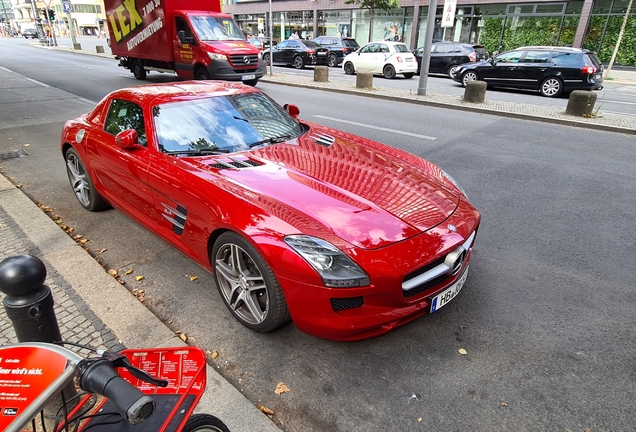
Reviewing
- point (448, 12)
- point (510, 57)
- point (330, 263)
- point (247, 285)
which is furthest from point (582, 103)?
point (247, 285)

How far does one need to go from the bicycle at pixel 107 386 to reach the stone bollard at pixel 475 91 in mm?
11956

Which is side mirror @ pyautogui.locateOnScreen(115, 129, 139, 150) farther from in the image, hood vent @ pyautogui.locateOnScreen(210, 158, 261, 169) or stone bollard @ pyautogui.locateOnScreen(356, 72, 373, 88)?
stone bollard @ pyautogui.locateOnScreen(356, 72, 373, 88)

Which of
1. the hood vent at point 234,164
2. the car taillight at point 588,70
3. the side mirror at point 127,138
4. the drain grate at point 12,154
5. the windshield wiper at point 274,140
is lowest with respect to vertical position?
the drain grate at point 12,154

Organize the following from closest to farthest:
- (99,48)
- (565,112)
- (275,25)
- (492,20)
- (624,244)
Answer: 1. (624,244)
2. (565,112)
3. (492,20)
4. (99,48)
5. (275,25)

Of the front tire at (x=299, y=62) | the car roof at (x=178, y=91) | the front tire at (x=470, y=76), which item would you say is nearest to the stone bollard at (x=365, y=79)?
the front tire at (x=470, y=76)

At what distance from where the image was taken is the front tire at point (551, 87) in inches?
532

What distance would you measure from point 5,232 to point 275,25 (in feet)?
134

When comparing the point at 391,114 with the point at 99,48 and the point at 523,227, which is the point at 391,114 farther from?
the point at 99,48

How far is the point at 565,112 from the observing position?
34.3 feet

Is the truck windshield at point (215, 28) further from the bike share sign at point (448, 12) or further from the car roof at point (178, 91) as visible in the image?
the car roof at point (178, 91)

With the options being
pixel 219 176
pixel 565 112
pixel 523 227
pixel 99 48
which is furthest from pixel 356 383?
pixel 99 48

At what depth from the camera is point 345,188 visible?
2.91 metres

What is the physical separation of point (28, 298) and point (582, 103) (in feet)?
38.5

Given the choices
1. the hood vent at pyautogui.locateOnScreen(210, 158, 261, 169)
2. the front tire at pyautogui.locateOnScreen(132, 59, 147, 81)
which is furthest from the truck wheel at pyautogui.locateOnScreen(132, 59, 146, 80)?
the hood vent at pyautogui.locateOnScreen(210, 158, 261, 169)
